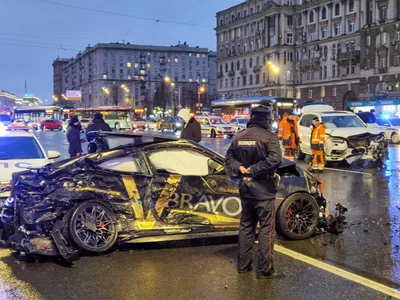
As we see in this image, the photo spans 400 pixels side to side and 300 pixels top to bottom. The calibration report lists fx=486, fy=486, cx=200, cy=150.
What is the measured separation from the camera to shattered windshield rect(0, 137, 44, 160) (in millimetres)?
9430

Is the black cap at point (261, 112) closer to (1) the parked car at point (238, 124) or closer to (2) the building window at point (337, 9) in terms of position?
(1) the parked car at point (238, 124)

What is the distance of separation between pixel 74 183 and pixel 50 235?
0.69m

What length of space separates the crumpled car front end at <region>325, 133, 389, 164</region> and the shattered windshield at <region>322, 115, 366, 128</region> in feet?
3.30

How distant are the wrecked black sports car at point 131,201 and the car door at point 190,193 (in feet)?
0.04

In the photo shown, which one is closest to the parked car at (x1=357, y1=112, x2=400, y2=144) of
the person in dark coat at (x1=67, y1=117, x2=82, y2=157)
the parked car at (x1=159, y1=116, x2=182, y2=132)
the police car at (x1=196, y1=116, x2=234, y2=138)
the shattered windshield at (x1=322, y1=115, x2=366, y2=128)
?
the shattered windshield at (x1=322, y1=115, x2=366, y2=128)

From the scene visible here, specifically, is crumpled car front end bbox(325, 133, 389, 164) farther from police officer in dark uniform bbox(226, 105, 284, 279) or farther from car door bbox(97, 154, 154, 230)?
police officer in dark uniform bbox(226, 105, 284, 279)

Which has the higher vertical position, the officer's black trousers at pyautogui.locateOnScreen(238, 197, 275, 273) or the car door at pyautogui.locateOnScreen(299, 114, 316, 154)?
the car door at pyautogui.locateOnScreen(299, 114, 316, 154)

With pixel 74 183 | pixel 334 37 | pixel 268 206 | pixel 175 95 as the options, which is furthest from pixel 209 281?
pixel 175 95

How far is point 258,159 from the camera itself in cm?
502

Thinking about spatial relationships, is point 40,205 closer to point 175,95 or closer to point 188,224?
point 188,224

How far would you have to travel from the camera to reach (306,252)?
20.1 feet

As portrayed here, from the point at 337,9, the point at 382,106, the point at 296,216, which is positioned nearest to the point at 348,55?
the point at 337,9

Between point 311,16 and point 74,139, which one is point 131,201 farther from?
point 311,16

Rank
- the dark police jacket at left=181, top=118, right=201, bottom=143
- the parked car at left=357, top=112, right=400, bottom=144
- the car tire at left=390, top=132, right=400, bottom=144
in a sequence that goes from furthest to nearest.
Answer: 1. the car tire at left=390, top=132, right=400, bottom=144
2. the parked car at left=357, top=112, right=400, bottom=144
3. the dark police jacket at left=181, top=118, right=201, bottom=143
